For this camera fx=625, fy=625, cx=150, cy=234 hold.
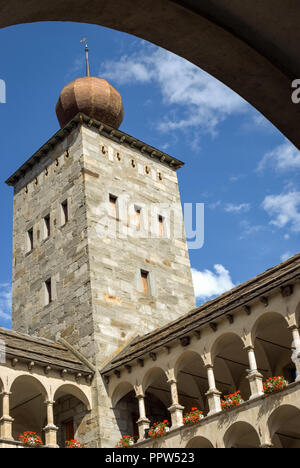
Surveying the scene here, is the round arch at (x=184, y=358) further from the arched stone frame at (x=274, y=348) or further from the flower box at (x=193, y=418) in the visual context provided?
the arched stone frame at (x=274, y=348)

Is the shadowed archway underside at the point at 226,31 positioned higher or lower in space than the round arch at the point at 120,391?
lower

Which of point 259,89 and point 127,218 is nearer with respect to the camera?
point 259,89

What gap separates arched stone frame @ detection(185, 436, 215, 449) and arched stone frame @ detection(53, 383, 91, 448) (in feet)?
12.8

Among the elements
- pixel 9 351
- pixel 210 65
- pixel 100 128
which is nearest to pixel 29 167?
pixel 100 128

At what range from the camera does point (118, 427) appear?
21.6 meters

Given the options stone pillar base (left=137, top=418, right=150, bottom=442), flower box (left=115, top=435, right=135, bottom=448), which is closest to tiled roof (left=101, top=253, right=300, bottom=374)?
stone pillar base (left=137, top=418, right=150, bottom=442)

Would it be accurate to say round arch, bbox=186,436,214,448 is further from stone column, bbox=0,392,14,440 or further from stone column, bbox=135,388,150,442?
stone column, bbox=0,392,14,440

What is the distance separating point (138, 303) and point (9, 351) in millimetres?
6919

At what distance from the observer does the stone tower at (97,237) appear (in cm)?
2391

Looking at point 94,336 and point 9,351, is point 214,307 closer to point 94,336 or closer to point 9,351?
point 94,336

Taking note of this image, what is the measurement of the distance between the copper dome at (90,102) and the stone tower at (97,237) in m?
0.05

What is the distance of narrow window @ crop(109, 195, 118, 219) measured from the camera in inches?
1034

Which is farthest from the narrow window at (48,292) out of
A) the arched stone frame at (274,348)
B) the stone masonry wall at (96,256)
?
the arched stone frame at (274,348)

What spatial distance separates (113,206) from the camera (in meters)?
26.5
